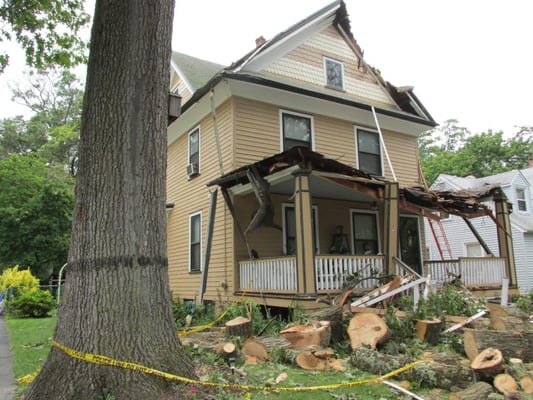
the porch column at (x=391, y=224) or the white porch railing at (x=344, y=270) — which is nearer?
the white porch railing at (x=344, y=270)

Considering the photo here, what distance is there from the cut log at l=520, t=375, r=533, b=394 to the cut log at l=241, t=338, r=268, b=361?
294cm

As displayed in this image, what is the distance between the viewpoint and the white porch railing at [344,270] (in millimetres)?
8070

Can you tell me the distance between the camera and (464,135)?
45656 millimetres

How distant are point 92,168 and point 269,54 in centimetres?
853

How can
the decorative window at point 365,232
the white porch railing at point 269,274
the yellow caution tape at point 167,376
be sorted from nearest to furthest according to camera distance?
the yellow caution tape at point 167,376 < the white porch railing at point 269,274 < the decorative window at point 365,232

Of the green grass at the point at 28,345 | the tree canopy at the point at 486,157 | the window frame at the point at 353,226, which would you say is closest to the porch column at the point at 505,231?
the window frame at the point at 353,226

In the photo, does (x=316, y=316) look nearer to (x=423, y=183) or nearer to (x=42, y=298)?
(x=423, y=183)

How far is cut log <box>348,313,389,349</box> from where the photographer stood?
18.5 feet

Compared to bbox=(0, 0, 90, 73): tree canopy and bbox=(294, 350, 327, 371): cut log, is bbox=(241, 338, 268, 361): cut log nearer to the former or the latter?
bbox=(294, 350, 327, 371): cut log

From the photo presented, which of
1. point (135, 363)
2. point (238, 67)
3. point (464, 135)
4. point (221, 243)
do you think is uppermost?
point (464, 135)

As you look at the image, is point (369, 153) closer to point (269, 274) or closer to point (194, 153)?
point (194, 153)

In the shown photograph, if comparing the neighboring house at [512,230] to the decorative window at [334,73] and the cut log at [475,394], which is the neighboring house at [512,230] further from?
the cut log at [475,394]

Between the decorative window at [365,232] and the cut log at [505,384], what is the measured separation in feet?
25.3

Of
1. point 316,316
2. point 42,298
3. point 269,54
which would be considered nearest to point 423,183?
point 269,54
